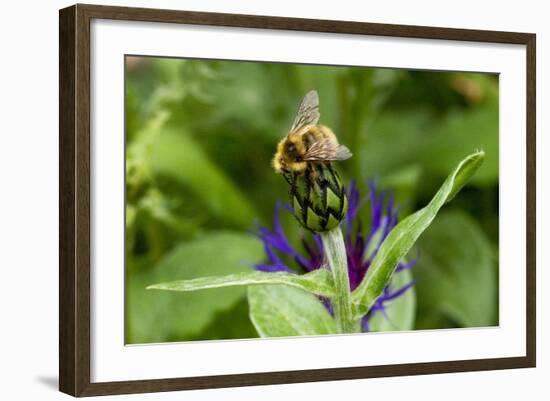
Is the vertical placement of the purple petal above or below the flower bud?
below

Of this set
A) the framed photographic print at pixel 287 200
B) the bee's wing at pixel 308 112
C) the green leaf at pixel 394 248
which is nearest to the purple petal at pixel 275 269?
the framed photographic print at pixel 287 200

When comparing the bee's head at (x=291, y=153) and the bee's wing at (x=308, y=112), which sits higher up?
the bee's wing at (x=308, y=112)

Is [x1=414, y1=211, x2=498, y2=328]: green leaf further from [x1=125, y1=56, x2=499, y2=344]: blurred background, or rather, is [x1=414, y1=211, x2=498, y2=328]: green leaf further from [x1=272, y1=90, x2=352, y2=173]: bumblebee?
[x1=272, y1=90, x2=352, y2=173]: bumblebee

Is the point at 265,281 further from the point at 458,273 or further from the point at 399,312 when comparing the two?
the point at 458,273

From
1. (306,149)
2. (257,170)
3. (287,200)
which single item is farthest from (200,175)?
(306,149)

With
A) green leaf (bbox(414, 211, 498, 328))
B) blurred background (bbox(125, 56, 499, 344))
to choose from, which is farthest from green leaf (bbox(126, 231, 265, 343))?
green leaf (bbox(414, 211, 498, 328))

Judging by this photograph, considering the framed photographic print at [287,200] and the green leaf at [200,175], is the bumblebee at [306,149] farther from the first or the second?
the green leaf at [200,175]
